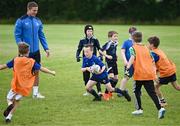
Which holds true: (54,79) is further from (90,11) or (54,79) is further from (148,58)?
(90,11)

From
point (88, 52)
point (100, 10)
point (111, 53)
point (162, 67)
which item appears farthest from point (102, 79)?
point (100, 10)

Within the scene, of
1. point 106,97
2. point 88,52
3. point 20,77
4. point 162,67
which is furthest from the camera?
point 106,97

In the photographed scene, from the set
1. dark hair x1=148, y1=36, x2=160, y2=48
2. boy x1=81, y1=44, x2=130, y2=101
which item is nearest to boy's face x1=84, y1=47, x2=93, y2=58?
boy x1=81, y1=44, x2=130, y2=101

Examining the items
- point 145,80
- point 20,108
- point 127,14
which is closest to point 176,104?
point 145,80

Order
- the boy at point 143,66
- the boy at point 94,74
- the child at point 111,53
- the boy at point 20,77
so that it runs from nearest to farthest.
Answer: the boy at point 20,77
the boy at point 143,66
the boy at point 94,74
the child at point 111,53

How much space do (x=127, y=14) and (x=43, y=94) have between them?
52.9 metres

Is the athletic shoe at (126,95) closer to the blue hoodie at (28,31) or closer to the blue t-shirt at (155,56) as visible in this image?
the blue t-shirt at (155,56)

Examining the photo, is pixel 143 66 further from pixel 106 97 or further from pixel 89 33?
pixel 89 33

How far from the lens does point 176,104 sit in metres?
12.7

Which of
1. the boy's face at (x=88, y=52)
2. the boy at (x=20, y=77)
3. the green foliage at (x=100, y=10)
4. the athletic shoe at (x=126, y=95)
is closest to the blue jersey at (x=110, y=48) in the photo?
the boy's face at (x=88, y=52)

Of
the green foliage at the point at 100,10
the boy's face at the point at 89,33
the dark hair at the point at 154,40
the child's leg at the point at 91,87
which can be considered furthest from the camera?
the green foliage at the point at 100,10

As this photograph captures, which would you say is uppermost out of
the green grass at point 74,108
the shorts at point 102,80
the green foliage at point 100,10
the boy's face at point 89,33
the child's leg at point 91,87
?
the green foliage at point 100,10

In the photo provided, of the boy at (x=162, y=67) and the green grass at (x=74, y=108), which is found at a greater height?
the boy at (x=162, y=67)

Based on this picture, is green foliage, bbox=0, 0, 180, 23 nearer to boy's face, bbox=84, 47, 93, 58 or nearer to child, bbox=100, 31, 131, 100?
child, bbox=100, 31, 131, 100
